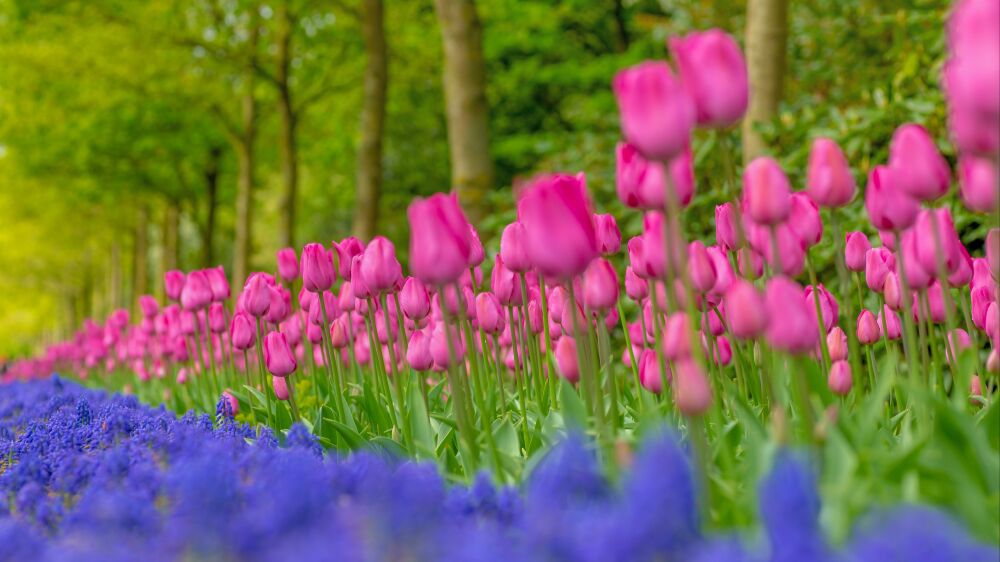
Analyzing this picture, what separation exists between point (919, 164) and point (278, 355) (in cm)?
217

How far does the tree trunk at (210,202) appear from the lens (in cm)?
2219

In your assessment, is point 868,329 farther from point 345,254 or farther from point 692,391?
point 345,254

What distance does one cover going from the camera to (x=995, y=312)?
8.30 ft

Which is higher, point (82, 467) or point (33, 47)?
point (33, 47)

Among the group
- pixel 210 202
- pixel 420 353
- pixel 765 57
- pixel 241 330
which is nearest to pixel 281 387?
pixel 241 330

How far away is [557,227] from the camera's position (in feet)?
6.02

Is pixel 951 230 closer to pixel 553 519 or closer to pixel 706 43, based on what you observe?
pixel 706 43

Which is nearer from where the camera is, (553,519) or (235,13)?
(553,519)

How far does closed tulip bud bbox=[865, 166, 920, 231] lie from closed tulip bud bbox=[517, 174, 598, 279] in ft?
2.11

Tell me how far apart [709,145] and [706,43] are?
421cm

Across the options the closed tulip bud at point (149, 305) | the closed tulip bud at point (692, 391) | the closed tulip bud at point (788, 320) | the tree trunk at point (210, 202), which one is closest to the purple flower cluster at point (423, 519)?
the closed tulip bud at point (692, 391)

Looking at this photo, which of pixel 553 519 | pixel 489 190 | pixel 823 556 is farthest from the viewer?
pixel 489 190

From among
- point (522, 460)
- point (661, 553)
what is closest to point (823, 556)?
point (661, 553)

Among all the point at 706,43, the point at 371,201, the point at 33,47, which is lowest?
the point at 371,201
